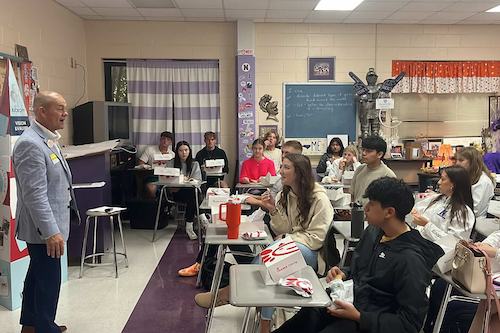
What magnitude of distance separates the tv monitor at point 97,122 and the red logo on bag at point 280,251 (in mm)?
4511

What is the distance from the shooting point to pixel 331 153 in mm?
6293

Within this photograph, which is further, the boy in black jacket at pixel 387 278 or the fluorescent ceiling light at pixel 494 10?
the fluorescent ceiling light at pixel 494 10

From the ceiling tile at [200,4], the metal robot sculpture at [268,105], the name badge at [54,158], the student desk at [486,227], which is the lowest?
the student desk at [486,227]

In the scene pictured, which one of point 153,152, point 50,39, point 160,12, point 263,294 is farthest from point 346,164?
point 50,39

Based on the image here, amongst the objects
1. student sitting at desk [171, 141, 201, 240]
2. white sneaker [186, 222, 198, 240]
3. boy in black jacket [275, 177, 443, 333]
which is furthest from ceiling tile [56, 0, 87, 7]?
boy in black jacket [275, 177, 443, 333]

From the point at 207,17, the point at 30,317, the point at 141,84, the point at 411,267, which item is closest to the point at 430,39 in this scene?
the point at 207,17

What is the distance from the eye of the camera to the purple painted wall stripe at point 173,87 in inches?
260

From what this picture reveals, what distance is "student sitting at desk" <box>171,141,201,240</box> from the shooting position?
209 inches

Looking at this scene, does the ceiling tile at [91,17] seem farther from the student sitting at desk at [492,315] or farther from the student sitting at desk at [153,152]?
the student sitting at desk at [492,315]

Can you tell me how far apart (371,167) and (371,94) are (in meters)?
3.09

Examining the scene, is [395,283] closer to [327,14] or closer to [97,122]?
[97,122]

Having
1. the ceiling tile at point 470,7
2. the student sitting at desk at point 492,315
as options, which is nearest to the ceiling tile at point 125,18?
the ceiling tile at point 470,7

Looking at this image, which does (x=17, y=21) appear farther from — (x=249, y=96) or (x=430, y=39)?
(x=430, y=39)

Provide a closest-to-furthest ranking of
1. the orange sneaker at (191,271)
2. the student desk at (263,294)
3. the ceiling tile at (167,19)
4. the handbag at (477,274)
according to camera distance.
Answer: the student desk at (263,294), the handbag at (477,274), the orange sneaker at (191,271), the ceiling tile at (167,19)
